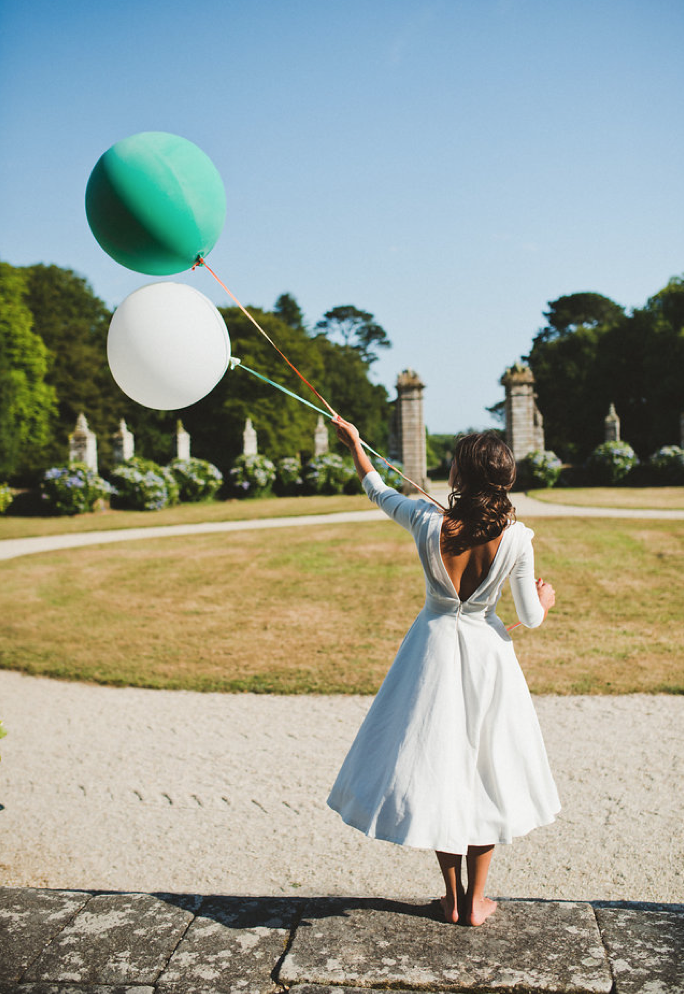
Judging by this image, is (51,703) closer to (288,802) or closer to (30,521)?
(288,802)

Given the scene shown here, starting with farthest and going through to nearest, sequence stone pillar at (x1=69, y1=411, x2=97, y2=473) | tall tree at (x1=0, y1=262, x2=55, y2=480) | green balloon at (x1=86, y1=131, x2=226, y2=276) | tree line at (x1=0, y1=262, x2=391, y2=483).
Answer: tree line at (x1=0, y1=262, x2=391, y2=483) → tall tree at (x1=0, y1=262, x2=55, y2=480) → stone pillar at (x1=69, y1=411, x2=97, y2=473) → green balloon at (x1=86, y1=131, x2=226, y2=276)

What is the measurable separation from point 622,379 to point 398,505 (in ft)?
135

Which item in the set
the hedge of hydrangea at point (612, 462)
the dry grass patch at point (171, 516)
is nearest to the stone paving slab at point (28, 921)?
the dry grass patch at point (171, 516)

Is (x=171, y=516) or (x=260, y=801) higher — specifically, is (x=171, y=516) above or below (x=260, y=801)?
above

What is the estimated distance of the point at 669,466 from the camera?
23453 millimetres

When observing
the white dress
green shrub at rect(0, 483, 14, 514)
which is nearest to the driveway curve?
green shrub at rect(0, 483, 14, 514)

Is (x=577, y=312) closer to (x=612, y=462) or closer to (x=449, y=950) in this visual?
(x=612, y=462)

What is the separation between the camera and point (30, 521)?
1902 centimetres

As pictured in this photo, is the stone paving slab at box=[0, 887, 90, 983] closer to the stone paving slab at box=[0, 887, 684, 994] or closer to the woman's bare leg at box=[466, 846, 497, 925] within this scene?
the stone paving slab at box=[0, 887, 684, 994]

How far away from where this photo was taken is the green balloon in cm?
290

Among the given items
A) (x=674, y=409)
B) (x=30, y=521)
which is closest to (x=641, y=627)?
(x=30, y=521)

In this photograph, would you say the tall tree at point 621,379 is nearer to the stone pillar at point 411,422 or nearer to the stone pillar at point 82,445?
the stone pillar at point 411,422

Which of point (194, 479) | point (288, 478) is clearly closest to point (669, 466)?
point (288, 478)

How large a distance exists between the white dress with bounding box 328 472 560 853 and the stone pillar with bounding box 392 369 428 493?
60.0 ft
